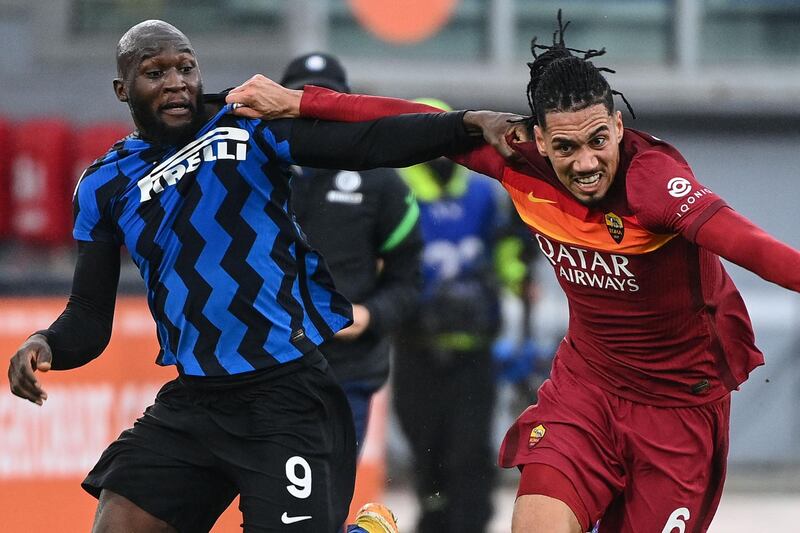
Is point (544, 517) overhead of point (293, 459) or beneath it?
beneath

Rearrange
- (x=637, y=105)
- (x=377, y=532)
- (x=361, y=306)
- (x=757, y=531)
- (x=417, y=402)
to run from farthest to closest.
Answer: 1. (x=637, y=105)
2. (x=757, y=531)
3. (x=417, y=402)
4. (x=361, y=306)
5. (x=377, y=532)

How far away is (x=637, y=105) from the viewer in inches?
508

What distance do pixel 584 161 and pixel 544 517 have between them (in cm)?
115

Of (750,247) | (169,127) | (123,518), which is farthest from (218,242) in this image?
(750,247)


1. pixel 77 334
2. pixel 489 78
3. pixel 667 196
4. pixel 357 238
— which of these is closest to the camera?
pixel 667 196

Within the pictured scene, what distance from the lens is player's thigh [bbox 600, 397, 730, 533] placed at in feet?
15.8

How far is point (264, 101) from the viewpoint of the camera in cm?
467

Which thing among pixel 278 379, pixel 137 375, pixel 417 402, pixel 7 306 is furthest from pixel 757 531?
pixel 278 379

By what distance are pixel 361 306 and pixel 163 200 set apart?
1744 millimetres

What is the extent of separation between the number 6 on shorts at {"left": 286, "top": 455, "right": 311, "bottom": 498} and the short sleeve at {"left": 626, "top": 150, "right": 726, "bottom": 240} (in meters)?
1.31

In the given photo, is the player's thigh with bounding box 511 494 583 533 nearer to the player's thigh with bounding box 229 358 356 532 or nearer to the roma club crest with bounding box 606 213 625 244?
the player's thigh with bounding box 229 358 356 532

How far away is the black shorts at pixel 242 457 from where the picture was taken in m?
4.51

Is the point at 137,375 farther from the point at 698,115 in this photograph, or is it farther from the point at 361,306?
the point at 698,115

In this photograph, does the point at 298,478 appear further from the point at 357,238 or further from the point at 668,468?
the point at 357,238
